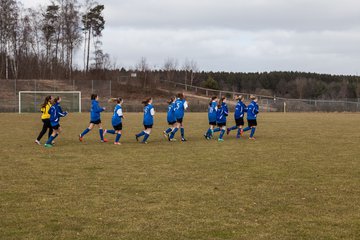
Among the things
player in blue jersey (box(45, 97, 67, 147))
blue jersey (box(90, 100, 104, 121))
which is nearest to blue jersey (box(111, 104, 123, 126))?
blue jersey (box(90, 100, 104, 121))

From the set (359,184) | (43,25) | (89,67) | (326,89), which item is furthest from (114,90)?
(326,89)

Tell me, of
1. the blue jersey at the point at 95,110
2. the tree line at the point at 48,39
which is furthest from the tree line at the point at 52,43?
the blue jersey at the point at 95,110

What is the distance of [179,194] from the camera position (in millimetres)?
8695

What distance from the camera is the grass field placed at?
6.49 m

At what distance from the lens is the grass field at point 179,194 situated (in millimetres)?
6488

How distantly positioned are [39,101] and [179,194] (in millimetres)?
50182

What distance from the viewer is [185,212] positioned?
24.3ft

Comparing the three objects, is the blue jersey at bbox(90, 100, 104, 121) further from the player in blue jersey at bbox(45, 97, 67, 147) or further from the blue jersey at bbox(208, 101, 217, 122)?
the blue jersey at bbox(208, 101, 217, 122)

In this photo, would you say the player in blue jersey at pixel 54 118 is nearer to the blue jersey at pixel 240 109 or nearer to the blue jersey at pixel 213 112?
the blue jersey at pixel 213 112

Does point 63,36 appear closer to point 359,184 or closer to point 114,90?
point 114,90

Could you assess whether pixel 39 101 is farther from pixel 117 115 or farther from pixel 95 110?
pixel 117 115

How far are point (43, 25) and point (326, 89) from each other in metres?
77.8

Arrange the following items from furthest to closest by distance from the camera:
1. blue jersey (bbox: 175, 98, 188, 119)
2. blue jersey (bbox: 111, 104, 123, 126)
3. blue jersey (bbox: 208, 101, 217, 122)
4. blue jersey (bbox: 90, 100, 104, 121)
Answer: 1. blue jersey (bbox: 208, 101, 217, 122)
2. blue jersey (bbox: 175, 98, 188, 119)
3. blue jersey (bbox: 90, 100, 104, 121)
4. blue jersey (bbox: 111, 104, 123, 126)

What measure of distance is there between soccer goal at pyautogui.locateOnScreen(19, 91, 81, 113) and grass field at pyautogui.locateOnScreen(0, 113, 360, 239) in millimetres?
40174
